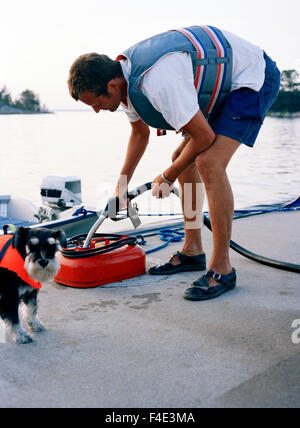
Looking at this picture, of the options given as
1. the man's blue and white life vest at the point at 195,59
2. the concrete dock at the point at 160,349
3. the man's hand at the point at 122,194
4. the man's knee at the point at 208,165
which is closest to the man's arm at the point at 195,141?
the man's knee at the point at 208,165

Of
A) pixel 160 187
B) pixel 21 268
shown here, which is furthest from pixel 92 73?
pixel 21 268

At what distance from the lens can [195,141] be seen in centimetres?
279

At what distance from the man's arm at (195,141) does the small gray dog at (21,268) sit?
2.70 feet

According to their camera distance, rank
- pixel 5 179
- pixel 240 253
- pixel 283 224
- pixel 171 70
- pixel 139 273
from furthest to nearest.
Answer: pixel 5 179 → pixel 283 224 → pixel 240 253 → pixel 139 273 → pixel 171 70

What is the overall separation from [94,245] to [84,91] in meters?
1.18

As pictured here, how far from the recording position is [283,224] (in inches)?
192

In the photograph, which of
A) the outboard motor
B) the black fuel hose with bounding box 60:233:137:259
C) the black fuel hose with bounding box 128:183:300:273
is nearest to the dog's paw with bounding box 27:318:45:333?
the black fuel hose with bounding box 60:233:137:259

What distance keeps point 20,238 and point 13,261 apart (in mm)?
124

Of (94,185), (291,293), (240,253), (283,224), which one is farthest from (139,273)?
(94,185)

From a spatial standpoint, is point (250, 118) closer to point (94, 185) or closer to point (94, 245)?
point (94, 245)

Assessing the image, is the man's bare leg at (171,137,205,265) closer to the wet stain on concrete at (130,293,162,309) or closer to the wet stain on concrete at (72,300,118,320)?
the wet stain on concrete at (130,293,162,309)

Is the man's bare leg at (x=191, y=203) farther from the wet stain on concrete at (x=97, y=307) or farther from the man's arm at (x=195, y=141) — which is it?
the wet stain on concrete at (x=97, y=307)

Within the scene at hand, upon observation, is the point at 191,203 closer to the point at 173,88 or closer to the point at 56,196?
the point at 173,88

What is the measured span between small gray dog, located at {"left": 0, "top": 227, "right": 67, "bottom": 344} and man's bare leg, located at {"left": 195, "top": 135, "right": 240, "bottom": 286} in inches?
39.0
